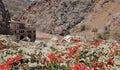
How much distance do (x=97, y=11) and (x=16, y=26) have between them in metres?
30.9

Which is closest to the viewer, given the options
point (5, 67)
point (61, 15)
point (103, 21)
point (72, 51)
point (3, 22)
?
point (5, 67)

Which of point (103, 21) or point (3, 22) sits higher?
point (3, 22)

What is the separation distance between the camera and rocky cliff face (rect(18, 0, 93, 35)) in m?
104

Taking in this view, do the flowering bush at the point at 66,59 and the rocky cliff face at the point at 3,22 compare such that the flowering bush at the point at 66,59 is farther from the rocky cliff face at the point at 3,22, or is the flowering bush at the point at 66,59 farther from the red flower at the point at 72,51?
the rocky cliff face at the point at 3,22

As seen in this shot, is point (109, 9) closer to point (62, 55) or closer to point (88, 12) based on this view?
point (88, 12)

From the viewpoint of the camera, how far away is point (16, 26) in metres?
79.1

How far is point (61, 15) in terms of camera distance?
348ft

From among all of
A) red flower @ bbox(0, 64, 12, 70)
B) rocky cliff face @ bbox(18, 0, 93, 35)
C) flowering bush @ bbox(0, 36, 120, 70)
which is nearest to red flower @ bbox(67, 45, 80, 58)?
flowering bush @ bbox(0, 36, 120, 70)

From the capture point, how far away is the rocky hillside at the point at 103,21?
87.4 m

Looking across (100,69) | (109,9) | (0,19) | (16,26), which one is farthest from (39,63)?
(109,9)

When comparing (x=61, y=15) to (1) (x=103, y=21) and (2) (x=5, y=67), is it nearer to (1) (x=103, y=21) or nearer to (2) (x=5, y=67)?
(1) (x=103, y=21)

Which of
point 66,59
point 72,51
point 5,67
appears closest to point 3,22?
point 72,51

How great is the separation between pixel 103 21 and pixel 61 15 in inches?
555

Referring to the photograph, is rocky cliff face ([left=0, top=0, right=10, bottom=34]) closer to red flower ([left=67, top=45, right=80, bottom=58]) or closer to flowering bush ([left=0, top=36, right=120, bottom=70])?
red flower ([left=67, top=45, right=80, bottom=58])
